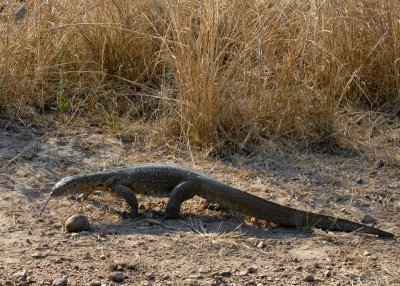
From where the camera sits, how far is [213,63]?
6902 mm

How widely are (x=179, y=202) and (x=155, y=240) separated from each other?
1.36 feet

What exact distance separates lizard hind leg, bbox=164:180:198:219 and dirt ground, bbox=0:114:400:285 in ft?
0.26

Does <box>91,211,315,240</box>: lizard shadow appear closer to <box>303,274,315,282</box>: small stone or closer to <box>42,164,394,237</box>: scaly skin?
<box>42,164,394,237</box>: scaly skin

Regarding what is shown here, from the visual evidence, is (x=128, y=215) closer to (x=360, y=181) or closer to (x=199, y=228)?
(x=199, y=228)

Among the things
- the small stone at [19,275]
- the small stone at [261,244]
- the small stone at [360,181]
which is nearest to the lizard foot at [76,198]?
the small stone at [19,275]

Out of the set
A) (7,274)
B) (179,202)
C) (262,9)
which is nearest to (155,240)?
(179,202)

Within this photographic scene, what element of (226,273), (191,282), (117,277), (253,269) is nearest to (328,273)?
(253,269)

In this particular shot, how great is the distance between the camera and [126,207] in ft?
20.3

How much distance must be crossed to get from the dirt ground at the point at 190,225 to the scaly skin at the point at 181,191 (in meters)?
0.08

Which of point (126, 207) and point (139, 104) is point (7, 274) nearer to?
point (126, 207)

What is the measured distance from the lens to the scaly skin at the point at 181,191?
228 inches

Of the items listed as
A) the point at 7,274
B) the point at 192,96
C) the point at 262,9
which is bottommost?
the point at 7,274

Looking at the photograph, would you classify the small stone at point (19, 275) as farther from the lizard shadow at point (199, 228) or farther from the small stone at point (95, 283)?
the lizard shadow at point (199, 228)

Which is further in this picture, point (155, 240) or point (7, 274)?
point (155, 240)
